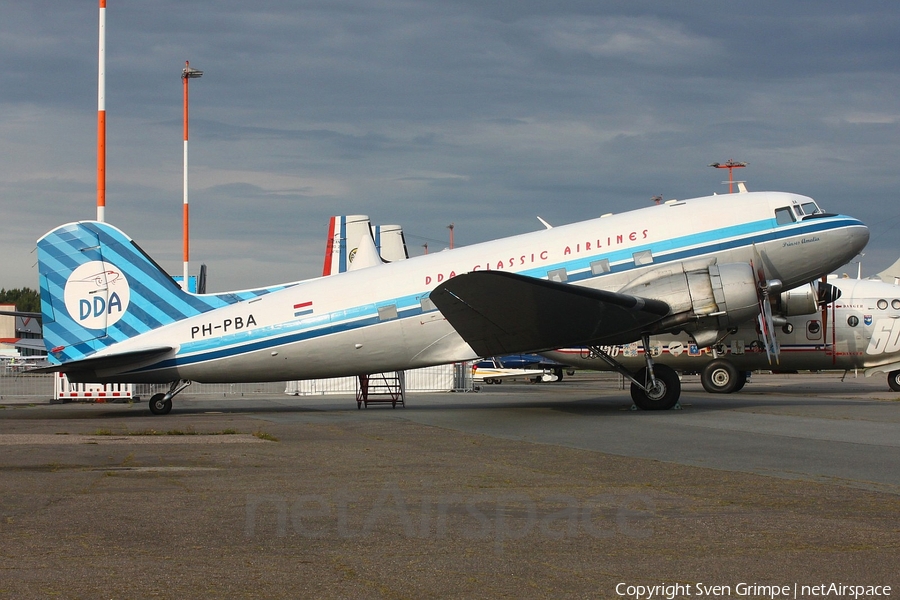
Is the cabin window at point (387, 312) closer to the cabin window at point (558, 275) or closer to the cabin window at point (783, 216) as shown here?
the cabin window at point (558, 275)

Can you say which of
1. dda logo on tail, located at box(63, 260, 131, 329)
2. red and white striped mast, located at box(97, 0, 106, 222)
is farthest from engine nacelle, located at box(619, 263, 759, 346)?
red and white striped mast, located at box(97, 0, 106, 222)

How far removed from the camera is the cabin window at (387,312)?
58.6 feet

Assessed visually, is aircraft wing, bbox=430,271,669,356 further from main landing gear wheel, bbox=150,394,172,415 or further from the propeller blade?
main landing gear wheel, bbox=150,394,172,415

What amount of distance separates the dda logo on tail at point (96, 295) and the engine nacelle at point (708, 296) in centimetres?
1152

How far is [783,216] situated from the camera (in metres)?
17.5

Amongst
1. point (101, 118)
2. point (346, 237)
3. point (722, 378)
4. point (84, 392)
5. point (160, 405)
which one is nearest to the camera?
point (160, 405)

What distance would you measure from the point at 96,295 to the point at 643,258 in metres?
12.2

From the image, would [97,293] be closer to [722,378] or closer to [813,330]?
[722,378]

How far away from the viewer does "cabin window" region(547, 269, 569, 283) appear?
57.2 ft

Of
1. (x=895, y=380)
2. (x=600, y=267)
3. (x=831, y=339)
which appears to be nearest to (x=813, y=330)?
(x=831, y=339)

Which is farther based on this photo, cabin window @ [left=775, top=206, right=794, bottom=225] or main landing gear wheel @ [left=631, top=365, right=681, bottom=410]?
cabin window @ [left=775, top=206, right=794, bottom=225]

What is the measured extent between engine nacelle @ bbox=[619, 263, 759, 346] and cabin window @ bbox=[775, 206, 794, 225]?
1.57 metres

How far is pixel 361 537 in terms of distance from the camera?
5.70 meters

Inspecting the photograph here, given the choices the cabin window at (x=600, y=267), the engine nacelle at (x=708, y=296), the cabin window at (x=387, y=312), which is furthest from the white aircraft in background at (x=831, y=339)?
the cabin window at (x=387, y=312)
